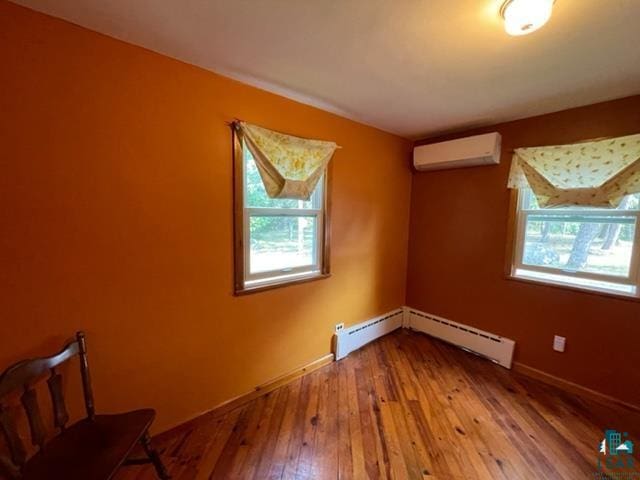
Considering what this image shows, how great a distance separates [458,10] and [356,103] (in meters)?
1.02

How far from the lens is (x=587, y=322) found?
6.61ft

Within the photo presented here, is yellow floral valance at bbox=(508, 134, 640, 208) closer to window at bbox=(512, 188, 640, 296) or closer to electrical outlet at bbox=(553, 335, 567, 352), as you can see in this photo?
window at bbox=(512, 188, 640, 296)

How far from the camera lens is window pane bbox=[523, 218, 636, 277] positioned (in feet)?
6.24

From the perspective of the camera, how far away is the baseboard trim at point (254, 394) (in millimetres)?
1624

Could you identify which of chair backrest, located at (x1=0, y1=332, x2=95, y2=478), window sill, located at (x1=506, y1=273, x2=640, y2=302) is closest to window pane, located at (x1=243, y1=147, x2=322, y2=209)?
chair backrest, located at (x1=0, y1=332, x2=95, y2=478)

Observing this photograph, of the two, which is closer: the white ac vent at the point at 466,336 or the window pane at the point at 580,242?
the window pane at the point at 580,242

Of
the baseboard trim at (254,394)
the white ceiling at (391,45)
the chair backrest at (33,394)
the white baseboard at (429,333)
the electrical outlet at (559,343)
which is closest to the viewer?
the chair backrest at (33,394)

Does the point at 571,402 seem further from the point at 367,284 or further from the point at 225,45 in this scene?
the point at 225,45

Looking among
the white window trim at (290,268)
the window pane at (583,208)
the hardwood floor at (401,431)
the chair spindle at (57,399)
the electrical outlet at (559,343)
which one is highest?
the window pane at (583,208)

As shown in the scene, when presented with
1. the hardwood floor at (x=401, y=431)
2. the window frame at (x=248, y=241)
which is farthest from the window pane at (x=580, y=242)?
the window frame at (x=248, y=241)

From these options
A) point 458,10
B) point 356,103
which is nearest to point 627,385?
point 458,10

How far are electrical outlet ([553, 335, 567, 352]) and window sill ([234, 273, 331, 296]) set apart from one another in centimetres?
195

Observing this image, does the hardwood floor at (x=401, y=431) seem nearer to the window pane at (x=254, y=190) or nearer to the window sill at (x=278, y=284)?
the window sill at (x=278, y=284)

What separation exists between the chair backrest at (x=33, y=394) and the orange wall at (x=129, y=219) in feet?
0.38
